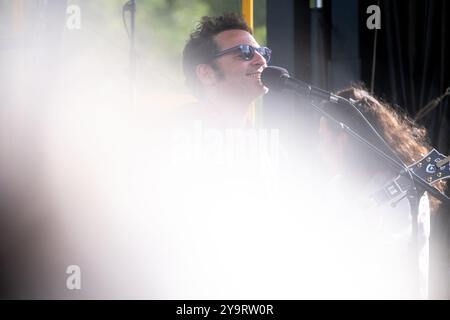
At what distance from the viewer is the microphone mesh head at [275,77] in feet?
5.54

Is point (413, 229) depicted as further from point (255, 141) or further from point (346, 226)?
point (255, 141)

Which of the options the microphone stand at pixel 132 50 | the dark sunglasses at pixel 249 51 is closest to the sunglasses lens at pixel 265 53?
the dark sunglasses at pixel 249 51

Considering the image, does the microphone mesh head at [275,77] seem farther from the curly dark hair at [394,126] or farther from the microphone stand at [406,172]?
the curly dark hair at [394,126]

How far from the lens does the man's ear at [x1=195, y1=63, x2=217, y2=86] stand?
220 cm

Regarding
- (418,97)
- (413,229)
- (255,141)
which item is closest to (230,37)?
(255,141)

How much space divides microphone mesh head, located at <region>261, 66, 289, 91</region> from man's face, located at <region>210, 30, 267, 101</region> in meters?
0.38

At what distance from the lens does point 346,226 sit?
2.12 metres

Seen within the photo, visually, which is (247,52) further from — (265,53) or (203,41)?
(203,41)

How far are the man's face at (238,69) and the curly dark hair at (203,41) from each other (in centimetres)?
2

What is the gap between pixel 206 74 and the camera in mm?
2215

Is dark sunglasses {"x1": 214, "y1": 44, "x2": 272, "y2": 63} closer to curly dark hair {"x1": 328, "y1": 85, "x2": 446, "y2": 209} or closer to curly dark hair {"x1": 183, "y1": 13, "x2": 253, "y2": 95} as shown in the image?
curly dark hair {"x1": 183, "y1": 13, "x2": 253, "y2": 95}

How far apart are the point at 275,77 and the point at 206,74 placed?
21.6 inches

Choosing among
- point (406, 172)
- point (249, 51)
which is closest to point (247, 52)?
point (249, 51)

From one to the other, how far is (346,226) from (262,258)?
28 cm
